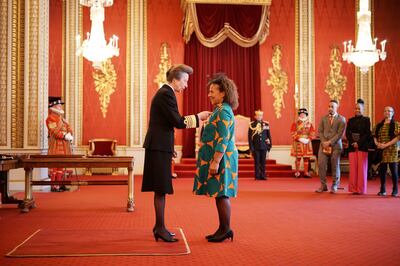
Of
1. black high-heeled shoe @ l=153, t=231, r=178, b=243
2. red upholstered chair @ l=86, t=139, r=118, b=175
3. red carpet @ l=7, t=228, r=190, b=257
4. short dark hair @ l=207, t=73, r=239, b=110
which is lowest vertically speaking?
red carpet @ l=7, t=228, r=190, b=257

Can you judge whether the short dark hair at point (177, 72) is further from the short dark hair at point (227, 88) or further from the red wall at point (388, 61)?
the red wall at point (388, 61)

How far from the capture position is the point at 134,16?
12922mm

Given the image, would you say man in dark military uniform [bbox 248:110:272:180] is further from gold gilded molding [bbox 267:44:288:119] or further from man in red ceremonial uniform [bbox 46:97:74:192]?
man in red ceremonial uniform [bbox 46:97:74:192]

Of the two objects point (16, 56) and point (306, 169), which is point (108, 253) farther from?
point (306, 169)

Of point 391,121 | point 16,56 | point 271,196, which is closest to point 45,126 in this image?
point 16,56

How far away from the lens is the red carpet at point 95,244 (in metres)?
3.73

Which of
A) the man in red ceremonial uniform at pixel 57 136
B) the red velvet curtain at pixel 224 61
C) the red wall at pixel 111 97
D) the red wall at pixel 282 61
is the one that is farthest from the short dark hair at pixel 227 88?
the red wall at pixel 282 61

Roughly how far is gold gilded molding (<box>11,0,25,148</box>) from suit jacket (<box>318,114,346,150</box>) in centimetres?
495

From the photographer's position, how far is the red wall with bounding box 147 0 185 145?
13.1 m

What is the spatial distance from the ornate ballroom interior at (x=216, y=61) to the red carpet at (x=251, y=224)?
4.72 metres

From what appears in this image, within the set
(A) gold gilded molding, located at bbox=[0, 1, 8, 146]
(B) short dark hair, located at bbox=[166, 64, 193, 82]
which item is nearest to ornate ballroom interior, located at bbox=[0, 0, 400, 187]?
(A) gold gilded molding, located at bbox=[0, 1, 8, 146]

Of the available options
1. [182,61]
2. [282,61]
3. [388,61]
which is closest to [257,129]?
[282,61]

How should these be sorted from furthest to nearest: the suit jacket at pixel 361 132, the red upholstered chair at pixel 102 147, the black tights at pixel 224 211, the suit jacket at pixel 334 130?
the red upholstered chair at pixel 102 147
the suit jacket at pixel 334 130
the suit jacket at pixel 361 132
the black tights at pixel 224 211

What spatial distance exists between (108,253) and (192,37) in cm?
1002
